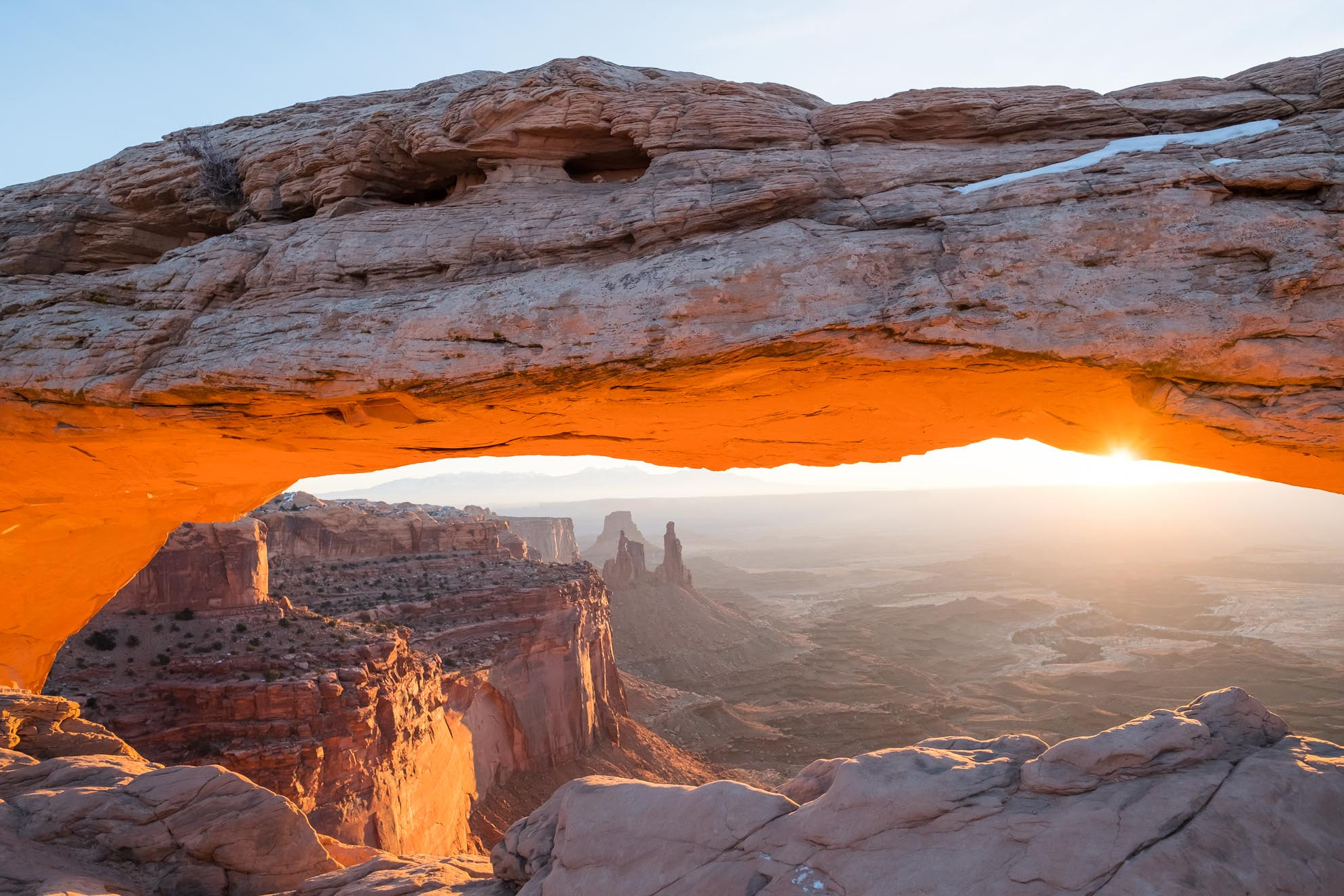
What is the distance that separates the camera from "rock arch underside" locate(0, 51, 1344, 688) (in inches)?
264

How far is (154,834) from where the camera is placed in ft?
21.9

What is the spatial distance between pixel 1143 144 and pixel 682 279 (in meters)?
4.52

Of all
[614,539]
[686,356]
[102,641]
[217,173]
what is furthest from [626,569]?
[614,539]

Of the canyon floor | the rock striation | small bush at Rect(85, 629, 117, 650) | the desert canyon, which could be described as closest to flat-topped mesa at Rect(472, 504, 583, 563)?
the canyon floor

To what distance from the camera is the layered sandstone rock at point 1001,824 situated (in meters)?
4.34

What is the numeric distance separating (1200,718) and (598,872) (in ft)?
14.6

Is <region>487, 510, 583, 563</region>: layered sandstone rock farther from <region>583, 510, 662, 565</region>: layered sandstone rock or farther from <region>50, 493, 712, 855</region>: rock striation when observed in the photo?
<region>50, 493, 712, 855</region>: rock striation

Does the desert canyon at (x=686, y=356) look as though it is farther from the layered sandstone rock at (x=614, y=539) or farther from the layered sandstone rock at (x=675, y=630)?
the layered sandstone rock at (x=614, y=539)

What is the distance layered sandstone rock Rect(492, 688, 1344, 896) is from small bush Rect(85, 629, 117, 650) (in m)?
18.2

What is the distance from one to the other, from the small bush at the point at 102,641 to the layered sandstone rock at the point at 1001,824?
18.2 metres

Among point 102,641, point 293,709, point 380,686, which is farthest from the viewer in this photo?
point 102,641

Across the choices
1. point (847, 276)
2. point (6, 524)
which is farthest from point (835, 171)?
point (6, 524)

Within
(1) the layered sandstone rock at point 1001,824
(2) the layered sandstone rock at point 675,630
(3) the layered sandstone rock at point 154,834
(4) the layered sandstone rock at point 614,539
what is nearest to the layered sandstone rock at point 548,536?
(4) the layered sandstone rock at point 614,539

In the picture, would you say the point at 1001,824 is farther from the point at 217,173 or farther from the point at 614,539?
the point at 614,539
